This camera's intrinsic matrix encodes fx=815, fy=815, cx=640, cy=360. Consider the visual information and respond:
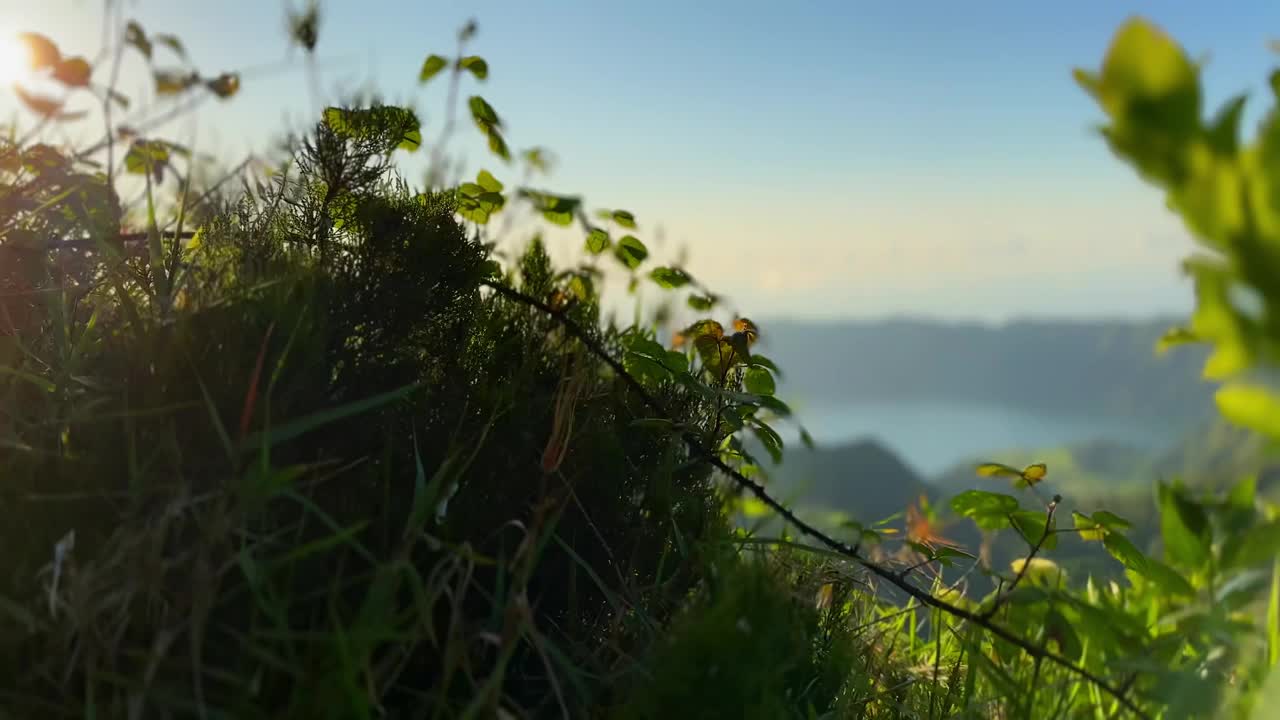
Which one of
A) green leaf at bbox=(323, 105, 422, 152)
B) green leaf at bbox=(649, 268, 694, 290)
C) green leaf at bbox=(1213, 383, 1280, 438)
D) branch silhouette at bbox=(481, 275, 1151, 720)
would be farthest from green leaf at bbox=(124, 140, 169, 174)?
green leaf at bbox=(1213, 383, 1280, 438)

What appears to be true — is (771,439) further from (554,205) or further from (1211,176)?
(1211,176)

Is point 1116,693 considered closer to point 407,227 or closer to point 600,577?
point 600,577

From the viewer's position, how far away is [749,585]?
1.05m

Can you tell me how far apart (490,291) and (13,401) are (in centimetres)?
84

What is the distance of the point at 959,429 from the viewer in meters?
130

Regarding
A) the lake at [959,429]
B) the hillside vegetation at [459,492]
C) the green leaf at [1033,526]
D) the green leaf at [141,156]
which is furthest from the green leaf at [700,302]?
the lake at [959,429]

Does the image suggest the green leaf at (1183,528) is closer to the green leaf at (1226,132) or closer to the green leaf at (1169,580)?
the green leaf at (1169,580)

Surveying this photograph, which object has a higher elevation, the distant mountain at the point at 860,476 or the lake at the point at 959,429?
the lake at the point at 959,429

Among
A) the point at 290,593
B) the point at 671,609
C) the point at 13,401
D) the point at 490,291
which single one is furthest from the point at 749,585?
the point at 13,401

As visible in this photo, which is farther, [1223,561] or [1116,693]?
[1116,693]

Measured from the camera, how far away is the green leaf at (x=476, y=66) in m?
1.63

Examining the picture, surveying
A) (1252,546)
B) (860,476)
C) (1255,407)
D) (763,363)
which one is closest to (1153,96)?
(1255,407)

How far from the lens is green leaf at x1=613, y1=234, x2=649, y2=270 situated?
1.73m

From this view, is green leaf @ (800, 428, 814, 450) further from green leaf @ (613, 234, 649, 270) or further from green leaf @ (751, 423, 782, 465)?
green leaf @ (613, 234, 649, 270)
